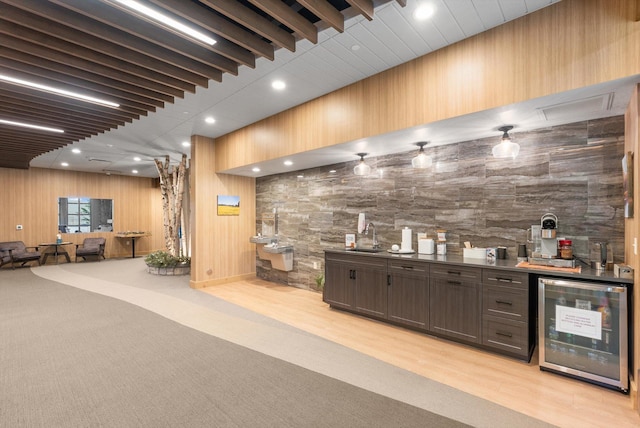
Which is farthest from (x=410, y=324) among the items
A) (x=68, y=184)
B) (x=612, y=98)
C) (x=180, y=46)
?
(x=68, y=184)

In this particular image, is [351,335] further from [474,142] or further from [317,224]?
[474,142]

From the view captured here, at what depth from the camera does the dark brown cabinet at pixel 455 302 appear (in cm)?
328

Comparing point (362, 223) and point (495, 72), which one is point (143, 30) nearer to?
point (495, 72)

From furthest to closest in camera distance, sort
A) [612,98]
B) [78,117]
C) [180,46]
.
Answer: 1. [78,117]
2. [180,46]
3. [612,98]

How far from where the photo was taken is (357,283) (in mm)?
4367

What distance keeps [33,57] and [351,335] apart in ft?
15.2

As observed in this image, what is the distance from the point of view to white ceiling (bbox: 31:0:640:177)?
99.7 inches

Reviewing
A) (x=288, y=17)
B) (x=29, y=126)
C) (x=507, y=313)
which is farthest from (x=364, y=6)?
(x=29, y=126)

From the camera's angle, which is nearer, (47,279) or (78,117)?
(78,117)

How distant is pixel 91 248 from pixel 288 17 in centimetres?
1112

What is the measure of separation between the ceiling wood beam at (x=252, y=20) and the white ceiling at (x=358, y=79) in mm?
318

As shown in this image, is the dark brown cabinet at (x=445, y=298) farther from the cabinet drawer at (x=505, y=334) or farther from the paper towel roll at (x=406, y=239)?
the paper towel roll at (x=406, y=239)

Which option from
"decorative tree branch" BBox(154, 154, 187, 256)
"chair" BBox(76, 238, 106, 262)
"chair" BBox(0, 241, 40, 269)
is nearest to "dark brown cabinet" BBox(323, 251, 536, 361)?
"decorative tree branch" BBox(154, 154, 187, 256)

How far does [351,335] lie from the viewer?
373cm
